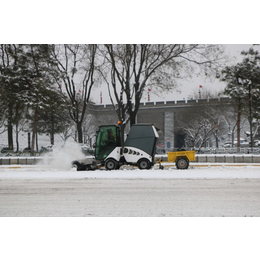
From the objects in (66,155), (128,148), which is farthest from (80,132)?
(128,148)

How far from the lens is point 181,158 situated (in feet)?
42.1

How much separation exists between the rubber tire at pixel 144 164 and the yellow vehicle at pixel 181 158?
1076mm

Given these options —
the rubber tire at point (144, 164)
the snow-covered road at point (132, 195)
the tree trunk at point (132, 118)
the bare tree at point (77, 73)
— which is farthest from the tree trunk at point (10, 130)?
the rubber tire at point (144, 164)

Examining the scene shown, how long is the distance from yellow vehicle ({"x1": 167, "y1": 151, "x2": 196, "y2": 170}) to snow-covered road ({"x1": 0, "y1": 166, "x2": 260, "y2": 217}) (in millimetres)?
2229

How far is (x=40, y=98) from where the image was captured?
15195 mm

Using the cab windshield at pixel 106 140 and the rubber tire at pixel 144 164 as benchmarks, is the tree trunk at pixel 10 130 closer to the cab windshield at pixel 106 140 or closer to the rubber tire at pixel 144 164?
the cab windshield at pixel 106 140

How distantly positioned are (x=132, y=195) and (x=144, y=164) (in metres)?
5.14

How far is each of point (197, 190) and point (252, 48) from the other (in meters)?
5.83

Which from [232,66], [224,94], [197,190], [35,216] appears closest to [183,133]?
[224,94]

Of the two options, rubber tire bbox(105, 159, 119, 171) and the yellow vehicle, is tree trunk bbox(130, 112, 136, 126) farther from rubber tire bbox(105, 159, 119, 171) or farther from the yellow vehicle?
the yellow vehicle

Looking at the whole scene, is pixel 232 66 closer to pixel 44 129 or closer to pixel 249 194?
pixel 249 194

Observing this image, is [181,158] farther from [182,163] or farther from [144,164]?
[144,164]

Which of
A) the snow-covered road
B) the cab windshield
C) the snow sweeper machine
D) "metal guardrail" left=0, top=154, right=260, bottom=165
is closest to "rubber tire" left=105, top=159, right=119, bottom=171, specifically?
the snow sweeper machine

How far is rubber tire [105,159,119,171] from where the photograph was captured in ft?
40.3
